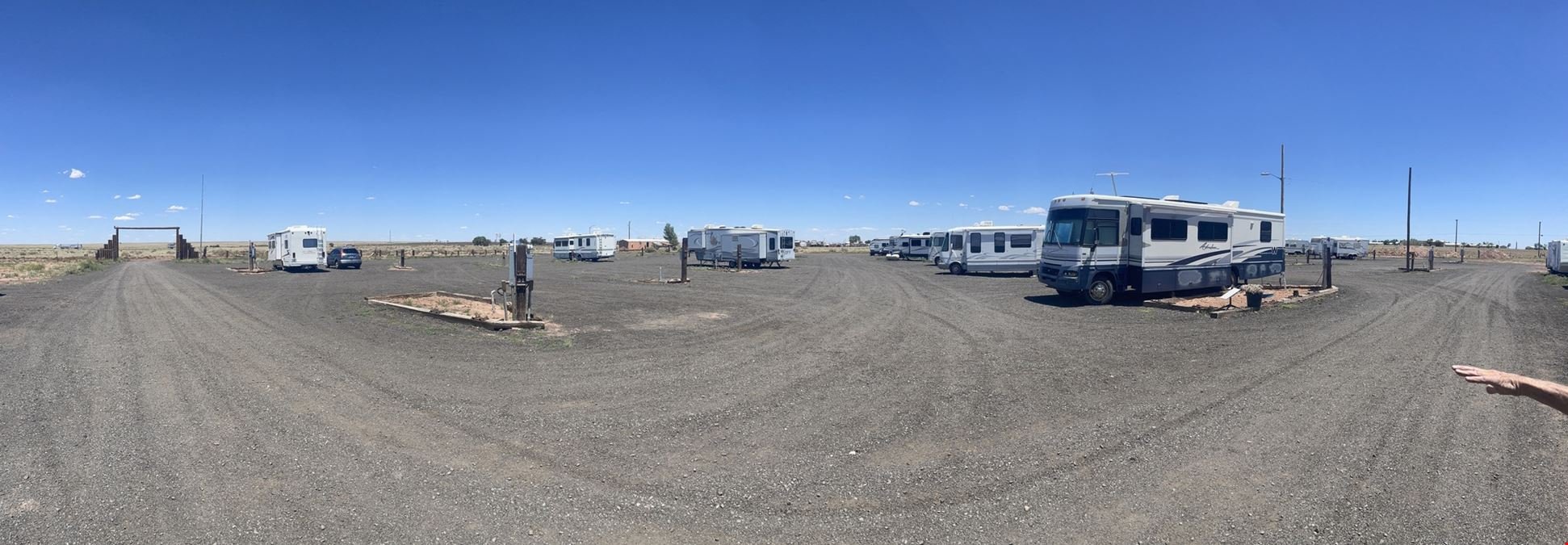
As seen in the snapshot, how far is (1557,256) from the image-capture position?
98.7 ft

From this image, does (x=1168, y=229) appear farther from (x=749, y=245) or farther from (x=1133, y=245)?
(x=749, y=245)

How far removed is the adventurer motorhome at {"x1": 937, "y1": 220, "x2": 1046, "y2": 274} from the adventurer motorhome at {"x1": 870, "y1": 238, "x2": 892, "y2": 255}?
34020mm

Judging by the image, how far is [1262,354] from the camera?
9.98 meters

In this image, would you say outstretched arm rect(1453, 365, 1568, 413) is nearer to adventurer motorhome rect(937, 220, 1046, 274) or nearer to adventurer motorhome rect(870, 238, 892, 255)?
adventurer motorhome rect(937, 220, 1046, 274)

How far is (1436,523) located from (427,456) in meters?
6.38

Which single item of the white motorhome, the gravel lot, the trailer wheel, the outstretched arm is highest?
the white motorhome

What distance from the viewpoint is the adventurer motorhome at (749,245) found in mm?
38594

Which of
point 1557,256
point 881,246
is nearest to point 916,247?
point 881,246

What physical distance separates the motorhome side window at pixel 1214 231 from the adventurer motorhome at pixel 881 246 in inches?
1807

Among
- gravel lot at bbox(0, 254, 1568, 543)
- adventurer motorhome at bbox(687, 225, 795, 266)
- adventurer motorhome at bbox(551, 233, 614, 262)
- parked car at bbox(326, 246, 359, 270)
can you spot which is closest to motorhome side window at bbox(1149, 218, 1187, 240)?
gravel lot at bbox(0, 254, 1568, 543)

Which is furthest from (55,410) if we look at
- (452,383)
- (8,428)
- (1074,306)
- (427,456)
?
(1074,306)

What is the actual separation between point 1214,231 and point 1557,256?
22.9 m

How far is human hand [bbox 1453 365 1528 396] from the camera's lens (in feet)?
9.99

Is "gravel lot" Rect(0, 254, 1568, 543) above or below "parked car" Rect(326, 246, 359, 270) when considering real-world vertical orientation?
below
